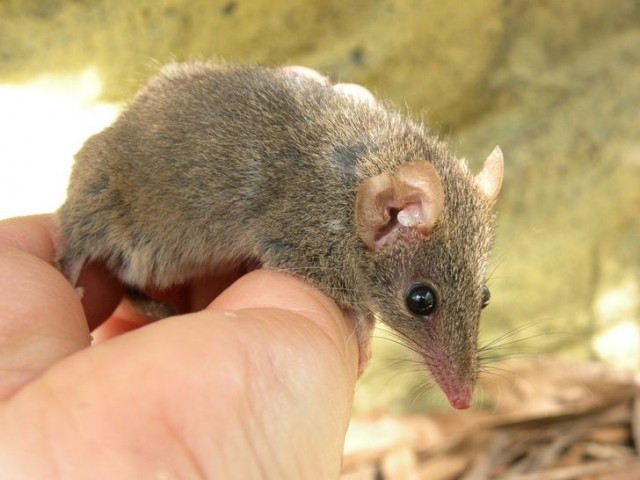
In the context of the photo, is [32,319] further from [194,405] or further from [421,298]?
[421,298]

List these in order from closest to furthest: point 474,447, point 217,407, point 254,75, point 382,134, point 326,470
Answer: point 217,407 → point 326,470 → point 382,134 → point 254,75 → point 474,447

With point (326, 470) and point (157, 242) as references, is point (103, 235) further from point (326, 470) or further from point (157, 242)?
point (326, 470)

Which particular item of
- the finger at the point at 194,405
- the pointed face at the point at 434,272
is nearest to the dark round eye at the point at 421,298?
the pointed face at the point at 434,272

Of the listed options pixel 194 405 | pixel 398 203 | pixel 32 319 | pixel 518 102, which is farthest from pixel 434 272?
pixel 518 102

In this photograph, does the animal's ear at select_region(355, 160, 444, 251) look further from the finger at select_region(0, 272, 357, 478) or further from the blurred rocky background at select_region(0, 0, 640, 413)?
the blurred rocky background at select_region(0, 0, 640, 413)

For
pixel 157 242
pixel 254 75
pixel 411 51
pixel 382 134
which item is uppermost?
pixel 411 51

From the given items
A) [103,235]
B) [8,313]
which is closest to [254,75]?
[103,235]

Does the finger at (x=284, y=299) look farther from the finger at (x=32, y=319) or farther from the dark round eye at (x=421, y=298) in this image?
the finger at (x=32, y=319)

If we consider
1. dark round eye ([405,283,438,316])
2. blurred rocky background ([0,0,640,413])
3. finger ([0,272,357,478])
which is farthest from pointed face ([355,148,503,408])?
blurred rocky background ([0,0,640,413])
